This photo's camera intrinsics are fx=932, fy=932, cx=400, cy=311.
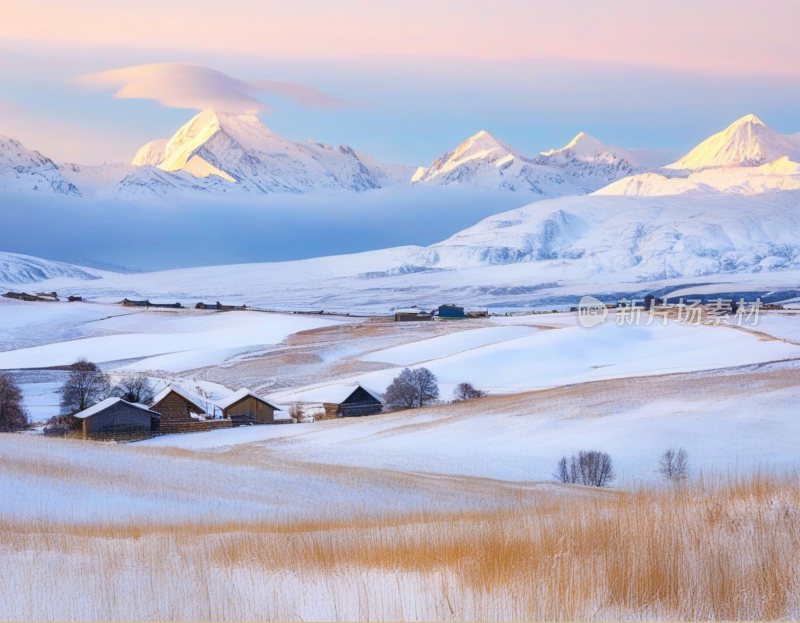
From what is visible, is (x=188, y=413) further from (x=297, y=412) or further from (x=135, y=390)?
(x=135, y=390)

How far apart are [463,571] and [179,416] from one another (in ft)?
134

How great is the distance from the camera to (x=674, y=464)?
28.4 m

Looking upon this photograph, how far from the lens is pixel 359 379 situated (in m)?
62.7

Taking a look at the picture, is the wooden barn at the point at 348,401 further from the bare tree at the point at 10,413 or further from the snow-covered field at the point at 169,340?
the snow-covered field at the point at 169,340

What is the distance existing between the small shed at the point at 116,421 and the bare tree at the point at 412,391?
15568 millimetres

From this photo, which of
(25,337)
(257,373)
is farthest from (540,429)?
(25,337)

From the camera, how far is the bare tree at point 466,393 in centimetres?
5503

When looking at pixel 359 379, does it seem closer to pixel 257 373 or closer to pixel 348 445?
pixel 257 373

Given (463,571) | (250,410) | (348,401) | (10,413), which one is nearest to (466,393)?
(348,401)

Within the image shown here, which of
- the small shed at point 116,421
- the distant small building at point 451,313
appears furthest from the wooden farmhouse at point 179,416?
the distant small building at point 451,313

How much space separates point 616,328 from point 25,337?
64913 millimetres

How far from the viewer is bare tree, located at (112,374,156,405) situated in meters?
55.6

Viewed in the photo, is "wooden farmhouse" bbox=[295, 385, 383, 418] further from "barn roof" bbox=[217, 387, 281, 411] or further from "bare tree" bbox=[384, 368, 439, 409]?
"barn roof" bbox=[217, 387, 281, 411]

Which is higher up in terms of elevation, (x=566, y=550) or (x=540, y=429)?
(x=566, y=550)
